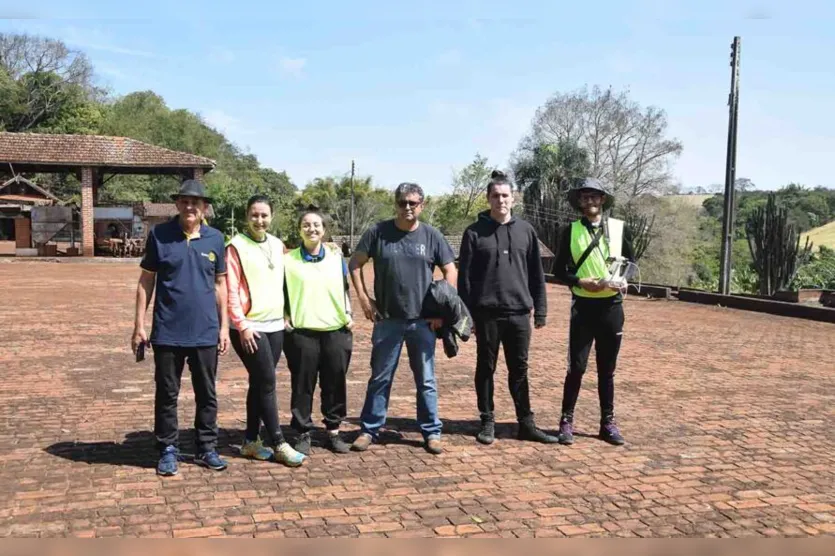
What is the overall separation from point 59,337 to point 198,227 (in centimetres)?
653

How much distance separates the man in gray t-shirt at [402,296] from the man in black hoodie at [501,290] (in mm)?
218

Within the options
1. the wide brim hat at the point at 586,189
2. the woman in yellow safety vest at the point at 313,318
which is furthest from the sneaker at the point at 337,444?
the wide brim hat at the point at 586,189

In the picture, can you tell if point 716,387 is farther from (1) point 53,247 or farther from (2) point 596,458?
(1) point 53,247

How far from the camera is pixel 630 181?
45.2m

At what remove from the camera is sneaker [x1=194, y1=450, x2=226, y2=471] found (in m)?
4.48

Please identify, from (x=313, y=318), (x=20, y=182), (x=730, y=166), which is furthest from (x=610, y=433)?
(x=20, y=182)

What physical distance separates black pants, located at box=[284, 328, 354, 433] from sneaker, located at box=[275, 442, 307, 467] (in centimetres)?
23

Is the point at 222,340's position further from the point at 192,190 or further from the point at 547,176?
the point at 547,176

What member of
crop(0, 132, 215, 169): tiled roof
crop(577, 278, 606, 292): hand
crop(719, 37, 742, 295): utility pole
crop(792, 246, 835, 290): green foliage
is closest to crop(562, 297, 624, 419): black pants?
crop(577, 278, 606, 292): hand

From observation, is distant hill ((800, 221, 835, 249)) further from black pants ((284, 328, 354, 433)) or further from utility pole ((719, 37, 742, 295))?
black pants ((284, 328, 354, 433))

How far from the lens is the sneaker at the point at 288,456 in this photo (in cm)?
457

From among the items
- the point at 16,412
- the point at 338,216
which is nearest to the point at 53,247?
the point at 338,216

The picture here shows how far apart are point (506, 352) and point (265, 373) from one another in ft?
5.50

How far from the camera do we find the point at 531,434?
526 centimetres
